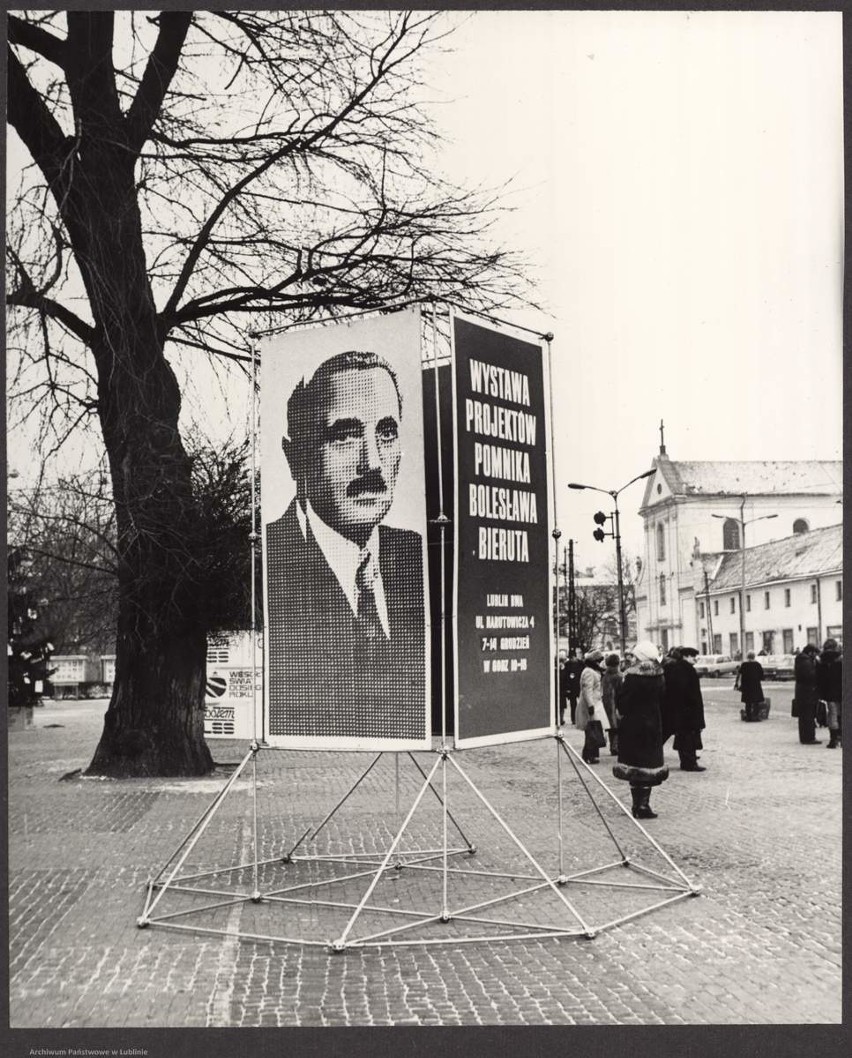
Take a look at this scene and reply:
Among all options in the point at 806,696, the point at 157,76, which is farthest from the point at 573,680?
the point at 157,76

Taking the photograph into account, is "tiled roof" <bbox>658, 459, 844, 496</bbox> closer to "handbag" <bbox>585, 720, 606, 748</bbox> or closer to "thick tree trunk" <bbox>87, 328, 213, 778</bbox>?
"handbag" <bbox>585, 720, 606, 748</bbox>

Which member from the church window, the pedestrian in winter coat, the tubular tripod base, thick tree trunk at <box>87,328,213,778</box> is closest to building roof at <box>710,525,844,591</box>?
the church window

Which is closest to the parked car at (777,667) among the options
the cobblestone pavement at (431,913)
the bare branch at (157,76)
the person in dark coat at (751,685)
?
the person in dark coat at (751,685)

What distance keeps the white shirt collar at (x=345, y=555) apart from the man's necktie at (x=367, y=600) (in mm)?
14

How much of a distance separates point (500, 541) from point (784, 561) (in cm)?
6134

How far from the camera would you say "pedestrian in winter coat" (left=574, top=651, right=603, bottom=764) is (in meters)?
18.0

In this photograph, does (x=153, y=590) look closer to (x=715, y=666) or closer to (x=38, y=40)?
(x=38, y=40)

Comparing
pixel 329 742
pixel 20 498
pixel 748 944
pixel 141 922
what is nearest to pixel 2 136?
pixel 329 742

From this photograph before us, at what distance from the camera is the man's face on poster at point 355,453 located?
295 inches

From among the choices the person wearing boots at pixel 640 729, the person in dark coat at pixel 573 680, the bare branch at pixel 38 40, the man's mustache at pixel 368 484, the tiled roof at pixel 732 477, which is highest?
the tiled roof at pixel 732 477

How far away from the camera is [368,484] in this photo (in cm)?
757

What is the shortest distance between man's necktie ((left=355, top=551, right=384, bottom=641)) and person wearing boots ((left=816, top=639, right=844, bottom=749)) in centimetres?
1284

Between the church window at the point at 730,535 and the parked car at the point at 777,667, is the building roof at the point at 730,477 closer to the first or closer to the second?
the church window at the point at 730,535

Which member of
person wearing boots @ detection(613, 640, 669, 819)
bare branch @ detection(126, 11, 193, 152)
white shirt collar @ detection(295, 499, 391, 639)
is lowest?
person wearing boots @ detection(613, 640, 669, 819)
